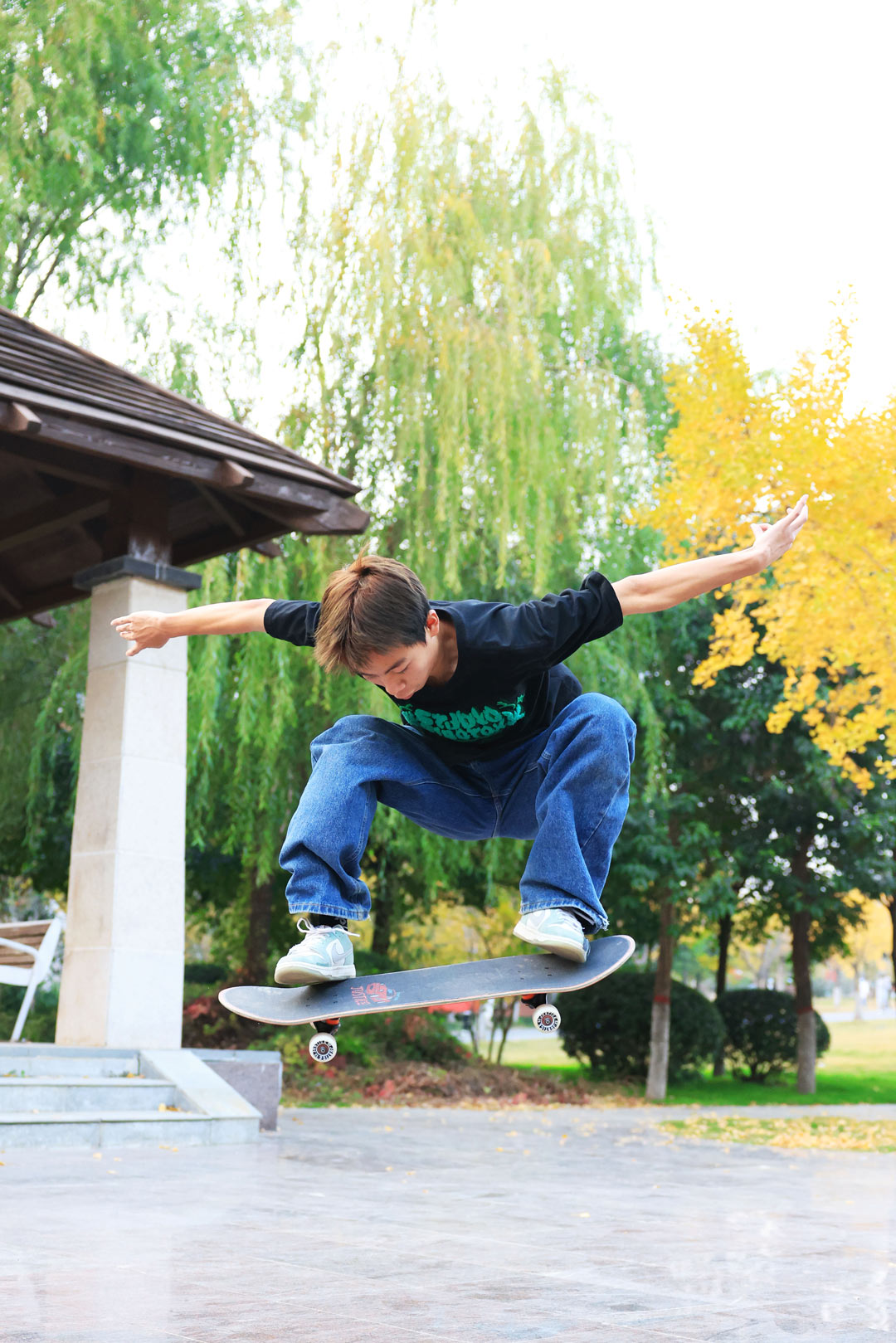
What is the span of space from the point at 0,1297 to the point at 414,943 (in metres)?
14.6

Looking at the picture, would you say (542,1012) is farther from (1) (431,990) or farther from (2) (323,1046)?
(2) (323,1046)

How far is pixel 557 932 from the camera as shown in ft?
10.3

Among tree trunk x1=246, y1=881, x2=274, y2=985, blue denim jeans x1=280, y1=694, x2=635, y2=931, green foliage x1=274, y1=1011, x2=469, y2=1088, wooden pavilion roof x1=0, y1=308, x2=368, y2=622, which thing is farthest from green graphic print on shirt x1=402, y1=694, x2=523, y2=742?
green foliage x1=274, y1=1011, x2=469, y2=1088

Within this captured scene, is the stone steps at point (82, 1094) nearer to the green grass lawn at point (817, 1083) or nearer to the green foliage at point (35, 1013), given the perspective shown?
the green foliage at point (35, 1013)

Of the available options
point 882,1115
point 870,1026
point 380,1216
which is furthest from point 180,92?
point 870,1026

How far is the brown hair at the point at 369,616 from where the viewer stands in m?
3.03

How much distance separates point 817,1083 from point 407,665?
1897cm

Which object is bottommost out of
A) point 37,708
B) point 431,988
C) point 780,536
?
point 431,988

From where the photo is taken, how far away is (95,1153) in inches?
276

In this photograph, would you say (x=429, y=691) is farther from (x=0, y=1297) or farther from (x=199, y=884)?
(x=199, y=884)

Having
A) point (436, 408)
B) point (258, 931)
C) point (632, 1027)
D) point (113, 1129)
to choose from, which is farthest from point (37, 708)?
point (632, 1027)

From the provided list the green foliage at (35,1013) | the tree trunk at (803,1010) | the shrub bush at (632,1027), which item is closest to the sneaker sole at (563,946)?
the green foliage at (35,1013)

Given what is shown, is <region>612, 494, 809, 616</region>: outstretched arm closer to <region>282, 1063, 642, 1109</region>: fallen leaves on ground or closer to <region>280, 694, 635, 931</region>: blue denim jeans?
<region>280, 694, 635, 931</region>: blue denim jeans

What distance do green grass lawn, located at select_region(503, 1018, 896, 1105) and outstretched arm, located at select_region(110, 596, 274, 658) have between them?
46.5ft
